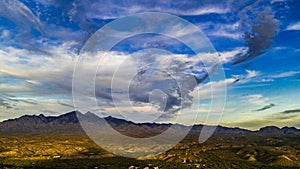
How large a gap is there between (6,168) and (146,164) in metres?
82.2

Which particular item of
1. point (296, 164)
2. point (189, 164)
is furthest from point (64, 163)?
point (296, 164)

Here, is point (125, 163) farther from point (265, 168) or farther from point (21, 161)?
point (265, 168)

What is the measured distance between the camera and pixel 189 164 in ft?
624

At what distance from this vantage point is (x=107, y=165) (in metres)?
182

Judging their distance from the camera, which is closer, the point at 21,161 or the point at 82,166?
the point at 82,166

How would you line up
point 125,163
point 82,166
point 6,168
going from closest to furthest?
point 6,168
point 82,166
point 125,163

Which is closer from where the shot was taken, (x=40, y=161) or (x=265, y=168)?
(x=265, y=168)

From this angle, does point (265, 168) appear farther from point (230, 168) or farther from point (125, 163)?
point (125, 163)

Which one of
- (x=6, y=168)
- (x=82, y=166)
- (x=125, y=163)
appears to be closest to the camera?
(x=6, y=168)

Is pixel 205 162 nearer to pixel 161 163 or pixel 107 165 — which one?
pixel 161 163

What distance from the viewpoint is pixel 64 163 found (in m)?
189

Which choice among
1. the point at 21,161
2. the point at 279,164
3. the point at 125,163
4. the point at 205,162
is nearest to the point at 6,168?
the point at 21,161

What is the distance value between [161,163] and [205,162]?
106 feet

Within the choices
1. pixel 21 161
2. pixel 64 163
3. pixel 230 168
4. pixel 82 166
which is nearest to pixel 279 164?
A: pixel 230 168
